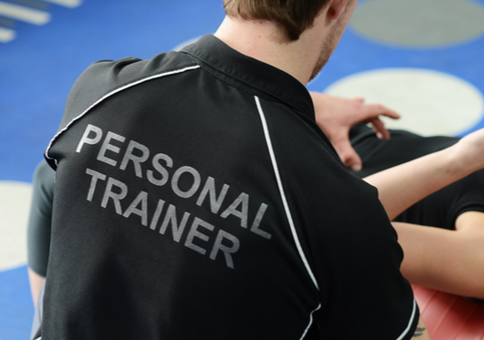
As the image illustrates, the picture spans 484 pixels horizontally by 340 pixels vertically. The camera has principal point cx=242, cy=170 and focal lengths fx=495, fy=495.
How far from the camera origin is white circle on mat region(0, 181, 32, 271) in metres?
1.79

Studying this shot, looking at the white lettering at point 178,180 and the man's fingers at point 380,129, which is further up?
the white lettering at point 178,180

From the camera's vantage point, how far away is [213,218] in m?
0.62

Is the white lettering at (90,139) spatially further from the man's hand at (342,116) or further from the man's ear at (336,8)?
the man's hand at (342,116)

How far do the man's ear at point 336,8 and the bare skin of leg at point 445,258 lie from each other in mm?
457

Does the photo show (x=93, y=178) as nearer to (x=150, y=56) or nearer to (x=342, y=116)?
(x=342, y=116)

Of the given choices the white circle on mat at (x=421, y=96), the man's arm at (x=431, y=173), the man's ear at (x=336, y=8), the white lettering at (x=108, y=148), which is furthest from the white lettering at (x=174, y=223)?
the white circle on mat at (x=421, y=96)

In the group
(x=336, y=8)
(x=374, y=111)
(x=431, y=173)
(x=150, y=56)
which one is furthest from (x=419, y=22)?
(x=336, y=8)

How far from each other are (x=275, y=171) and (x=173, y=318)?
0.77 ft

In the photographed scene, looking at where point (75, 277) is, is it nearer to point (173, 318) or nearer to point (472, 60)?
point (173, 318)

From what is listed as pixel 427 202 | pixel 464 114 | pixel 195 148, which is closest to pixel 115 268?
pixel 195 148

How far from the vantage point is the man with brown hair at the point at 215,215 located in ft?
2.02

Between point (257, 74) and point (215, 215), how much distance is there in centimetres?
21

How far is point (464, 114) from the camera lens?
87.2 inches

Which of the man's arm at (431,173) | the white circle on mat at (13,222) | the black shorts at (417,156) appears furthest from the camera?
the white circle on mat at (13,222)
